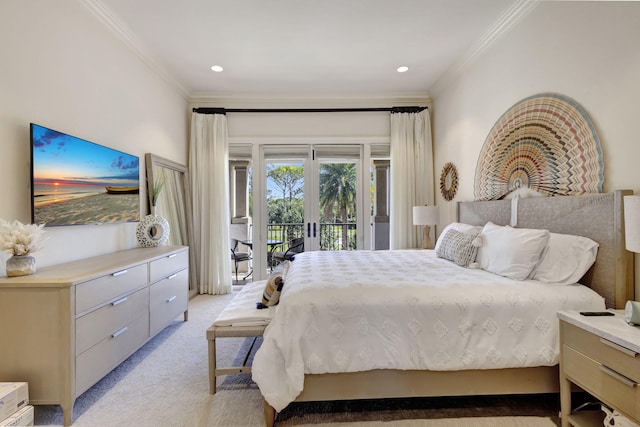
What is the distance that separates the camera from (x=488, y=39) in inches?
113

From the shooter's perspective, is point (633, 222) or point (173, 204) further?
point (173, 204)

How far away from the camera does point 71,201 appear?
2170mm

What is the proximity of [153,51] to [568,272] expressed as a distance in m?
4.28

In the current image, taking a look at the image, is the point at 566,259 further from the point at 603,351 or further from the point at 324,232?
the point at 324,232

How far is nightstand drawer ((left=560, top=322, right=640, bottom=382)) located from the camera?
47.3 inches

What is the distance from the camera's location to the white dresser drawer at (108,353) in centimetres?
173

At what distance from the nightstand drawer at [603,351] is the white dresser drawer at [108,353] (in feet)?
9.15

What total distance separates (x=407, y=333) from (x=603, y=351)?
2.89 feet

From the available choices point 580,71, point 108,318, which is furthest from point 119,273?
point 580,71

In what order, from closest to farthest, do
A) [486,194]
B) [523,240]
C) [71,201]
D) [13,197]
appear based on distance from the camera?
[13,197] < [523,240] < [71,201] < [486,194]

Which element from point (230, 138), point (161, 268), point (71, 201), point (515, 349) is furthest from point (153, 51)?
point (515, 349)

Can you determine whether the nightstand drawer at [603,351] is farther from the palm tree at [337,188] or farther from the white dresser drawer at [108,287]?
the palm tree at [337,188]

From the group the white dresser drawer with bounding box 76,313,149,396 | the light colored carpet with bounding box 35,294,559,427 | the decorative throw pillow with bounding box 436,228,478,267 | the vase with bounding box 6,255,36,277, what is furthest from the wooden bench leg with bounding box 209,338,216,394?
the decorative throw pillow with bounding box 436,228,478,267

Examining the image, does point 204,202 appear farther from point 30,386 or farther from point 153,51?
point 30,386
